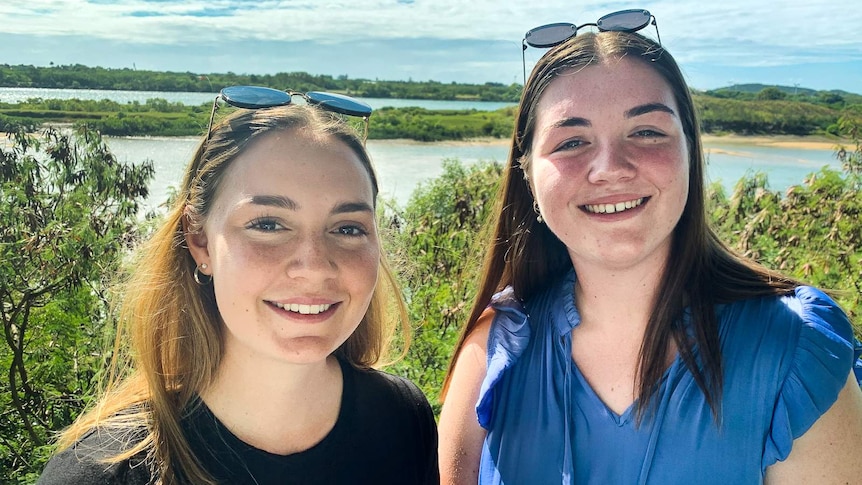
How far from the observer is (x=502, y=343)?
2256 millimetres

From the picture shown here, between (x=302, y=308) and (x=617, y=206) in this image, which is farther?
(x=617, y=206)

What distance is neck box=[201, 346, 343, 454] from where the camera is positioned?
6.11 feet

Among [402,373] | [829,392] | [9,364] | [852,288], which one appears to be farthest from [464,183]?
[829,392]

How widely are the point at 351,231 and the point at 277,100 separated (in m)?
0.47

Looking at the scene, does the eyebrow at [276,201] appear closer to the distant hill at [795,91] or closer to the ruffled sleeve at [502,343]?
the ruffled sleeve at [502,343]

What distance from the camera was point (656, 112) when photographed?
2039 millimetres

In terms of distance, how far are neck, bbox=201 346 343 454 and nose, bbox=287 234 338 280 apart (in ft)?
1.05

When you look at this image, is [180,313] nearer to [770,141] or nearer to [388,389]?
[388,389]

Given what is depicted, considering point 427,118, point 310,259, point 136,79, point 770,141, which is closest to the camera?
point 310,259

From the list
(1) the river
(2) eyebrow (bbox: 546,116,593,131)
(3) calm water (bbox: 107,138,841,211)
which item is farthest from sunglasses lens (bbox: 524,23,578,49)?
(3) calm water (bbox: 107,138,841,211)

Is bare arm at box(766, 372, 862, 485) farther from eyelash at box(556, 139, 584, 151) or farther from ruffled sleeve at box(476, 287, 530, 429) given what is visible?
eyelash at box(556, 139, 584, 151)

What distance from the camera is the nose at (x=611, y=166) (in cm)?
195

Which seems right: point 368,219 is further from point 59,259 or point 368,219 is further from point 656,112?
point 59,259

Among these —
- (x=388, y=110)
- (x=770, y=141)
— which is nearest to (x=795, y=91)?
(x=770, y=141)
